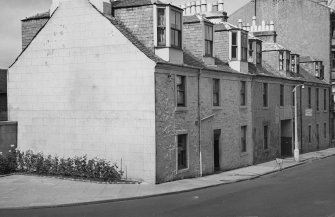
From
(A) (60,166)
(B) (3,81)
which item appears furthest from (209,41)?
(B) (3,81)

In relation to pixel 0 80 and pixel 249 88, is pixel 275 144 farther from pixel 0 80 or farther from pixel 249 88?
pixel 0 80

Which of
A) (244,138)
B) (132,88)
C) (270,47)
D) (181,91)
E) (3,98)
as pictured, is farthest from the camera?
(270,47)

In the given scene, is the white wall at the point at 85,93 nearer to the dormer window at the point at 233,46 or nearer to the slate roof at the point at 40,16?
the slate roof at the point at 40,16

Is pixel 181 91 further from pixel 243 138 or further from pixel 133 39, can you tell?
pixel 243 138

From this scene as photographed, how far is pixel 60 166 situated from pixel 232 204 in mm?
10887

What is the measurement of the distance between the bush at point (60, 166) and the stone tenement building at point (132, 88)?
2.06 ft

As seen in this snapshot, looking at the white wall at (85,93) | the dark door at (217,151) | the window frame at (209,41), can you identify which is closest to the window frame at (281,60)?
the window frame at (209,41)

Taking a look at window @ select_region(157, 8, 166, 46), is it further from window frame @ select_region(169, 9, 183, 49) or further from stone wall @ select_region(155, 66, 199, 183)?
stone wall @ select_region(155, 66, 199, 183)

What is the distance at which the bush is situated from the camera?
23391 mm

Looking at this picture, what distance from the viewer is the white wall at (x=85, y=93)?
23.3 metres

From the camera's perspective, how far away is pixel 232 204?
59.1 feet

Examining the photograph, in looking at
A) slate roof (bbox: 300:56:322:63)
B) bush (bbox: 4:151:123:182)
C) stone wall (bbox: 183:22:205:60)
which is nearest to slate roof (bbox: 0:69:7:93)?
bush (bbox: 4:151:123:182)

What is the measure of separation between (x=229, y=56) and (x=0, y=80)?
1880 centimetres

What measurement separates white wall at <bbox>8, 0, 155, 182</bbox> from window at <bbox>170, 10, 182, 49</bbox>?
8.37 ft
